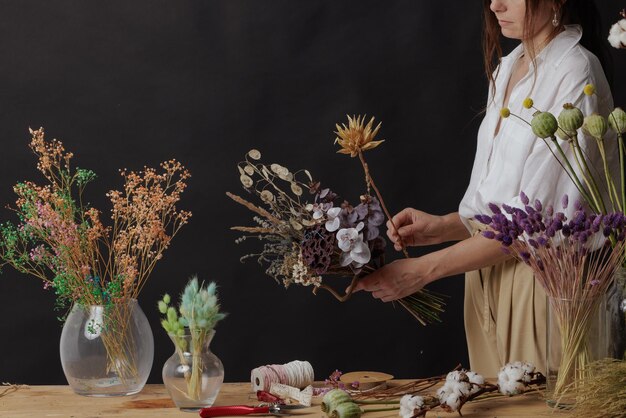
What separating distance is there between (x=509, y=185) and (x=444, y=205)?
5.16 feet

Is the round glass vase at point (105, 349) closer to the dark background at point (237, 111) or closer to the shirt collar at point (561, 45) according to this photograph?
the shirt collar at point (561, 45)

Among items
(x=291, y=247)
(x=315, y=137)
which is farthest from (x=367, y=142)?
(x=315, y=137)

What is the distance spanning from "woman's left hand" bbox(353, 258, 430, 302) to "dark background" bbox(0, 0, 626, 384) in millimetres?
1572

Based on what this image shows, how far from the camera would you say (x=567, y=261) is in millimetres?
1968

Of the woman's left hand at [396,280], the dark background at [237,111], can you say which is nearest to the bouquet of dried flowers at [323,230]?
the woman's left hand at [396,280]

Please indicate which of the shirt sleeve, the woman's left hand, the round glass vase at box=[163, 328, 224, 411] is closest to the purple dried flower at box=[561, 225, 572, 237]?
the shirt sleeve

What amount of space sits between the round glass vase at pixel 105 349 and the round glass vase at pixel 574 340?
0.95 meters

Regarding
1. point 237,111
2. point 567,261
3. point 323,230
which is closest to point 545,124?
point 567,261

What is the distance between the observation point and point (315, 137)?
4.12 metres

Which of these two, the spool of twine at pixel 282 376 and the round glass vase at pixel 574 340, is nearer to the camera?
the round glass vase at pixel 574 340

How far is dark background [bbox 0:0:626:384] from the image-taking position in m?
4.05

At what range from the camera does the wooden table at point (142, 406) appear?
6.80 ft

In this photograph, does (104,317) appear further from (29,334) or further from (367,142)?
(29,334)

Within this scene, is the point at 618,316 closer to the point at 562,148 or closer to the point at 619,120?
the point at 619,120
